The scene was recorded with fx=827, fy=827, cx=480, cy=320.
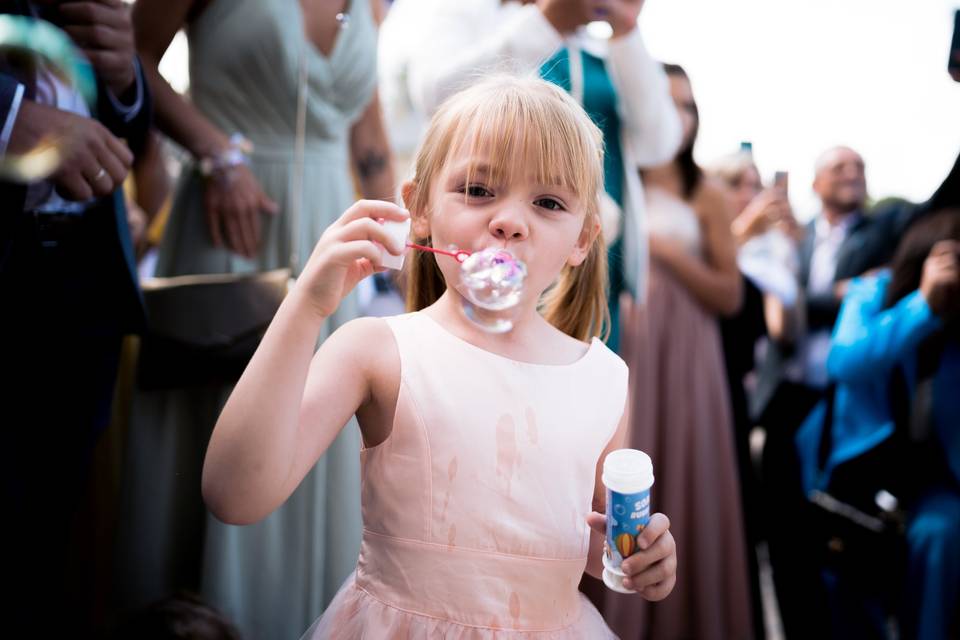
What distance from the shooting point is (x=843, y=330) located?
2324 mm

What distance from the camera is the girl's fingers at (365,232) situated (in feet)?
3.04

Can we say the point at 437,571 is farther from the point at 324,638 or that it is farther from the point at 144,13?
the point at 144,13

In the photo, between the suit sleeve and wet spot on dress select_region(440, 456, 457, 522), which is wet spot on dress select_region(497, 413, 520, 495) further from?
the suit sleeve

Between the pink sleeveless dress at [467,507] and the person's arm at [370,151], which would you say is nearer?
the pink sleeveless dress at [467,507]

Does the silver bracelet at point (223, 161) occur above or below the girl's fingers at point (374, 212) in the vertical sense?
above

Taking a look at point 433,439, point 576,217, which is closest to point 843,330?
point 576,217

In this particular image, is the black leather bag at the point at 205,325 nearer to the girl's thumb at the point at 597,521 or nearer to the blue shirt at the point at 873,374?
the girl's thumb at the point at 597,521

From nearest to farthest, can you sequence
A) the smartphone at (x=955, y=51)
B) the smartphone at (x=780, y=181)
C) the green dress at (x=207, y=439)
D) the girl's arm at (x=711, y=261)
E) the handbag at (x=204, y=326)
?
the handbag at (x=204, y=326)
the green dress at (x=207, y=439)
the smartphone at (x=955, y=51)
the girl's arm at (x=711, y=261)
the smartphone at (x=780, y=181)

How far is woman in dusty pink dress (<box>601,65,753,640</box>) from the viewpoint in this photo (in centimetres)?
239

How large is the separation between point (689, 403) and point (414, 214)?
1.59m

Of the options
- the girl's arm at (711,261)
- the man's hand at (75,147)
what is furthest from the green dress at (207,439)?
the girl's arm at (711,261)

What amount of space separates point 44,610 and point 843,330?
205 centimetres

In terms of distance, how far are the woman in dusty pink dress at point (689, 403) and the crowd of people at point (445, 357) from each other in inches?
0.4

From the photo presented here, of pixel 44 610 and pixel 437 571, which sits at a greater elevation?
pixel 437 571
